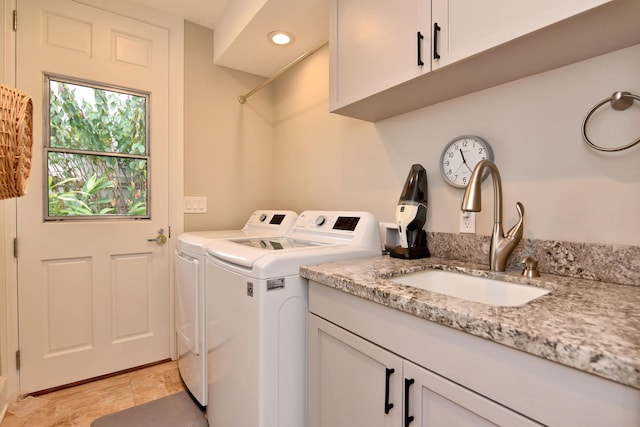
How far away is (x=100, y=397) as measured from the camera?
6.07ft

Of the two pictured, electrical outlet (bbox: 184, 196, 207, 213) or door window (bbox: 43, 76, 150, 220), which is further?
electrical outlet (bbox: 184, 196, 207, 213)

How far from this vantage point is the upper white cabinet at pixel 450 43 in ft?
2.72

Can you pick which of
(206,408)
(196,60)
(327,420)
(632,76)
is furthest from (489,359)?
(196,60)

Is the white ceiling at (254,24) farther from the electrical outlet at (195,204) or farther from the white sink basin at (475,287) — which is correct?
the white sink basin at (475,287)

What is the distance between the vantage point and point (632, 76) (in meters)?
0.94

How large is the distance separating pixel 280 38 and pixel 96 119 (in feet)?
4.21

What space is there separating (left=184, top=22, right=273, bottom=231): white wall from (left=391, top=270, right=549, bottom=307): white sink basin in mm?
1690

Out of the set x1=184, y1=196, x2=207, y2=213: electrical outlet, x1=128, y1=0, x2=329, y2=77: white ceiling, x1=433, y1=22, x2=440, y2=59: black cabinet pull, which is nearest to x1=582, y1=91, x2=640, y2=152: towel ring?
x1=433, y1=22, x2=440, y2=59: black cabinet pull

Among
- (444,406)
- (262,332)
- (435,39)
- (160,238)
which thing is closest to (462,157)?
(435,39)

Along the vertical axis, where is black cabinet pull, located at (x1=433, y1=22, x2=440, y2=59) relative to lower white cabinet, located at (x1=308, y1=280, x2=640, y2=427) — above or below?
above

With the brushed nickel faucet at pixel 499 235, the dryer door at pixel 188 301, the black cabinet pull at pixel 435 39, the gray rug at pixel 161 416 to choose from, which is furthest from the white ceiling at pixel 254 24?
the gray rug at pixel 161 416

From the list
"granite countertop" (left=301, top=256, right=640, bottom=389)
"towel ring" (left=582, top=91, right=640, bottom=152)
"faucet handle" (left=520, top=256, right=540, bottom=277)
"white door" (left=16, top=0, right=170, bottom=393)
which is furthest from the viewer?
"white door" (left=16, top=0, right=170, bottom=393)

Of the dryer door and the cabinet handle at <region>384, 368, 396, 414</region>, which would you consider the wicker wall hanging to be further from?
the cabinet handle at <region>384, 368, 396, 414</region>

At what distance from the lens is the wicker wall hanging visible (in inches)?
35.0
